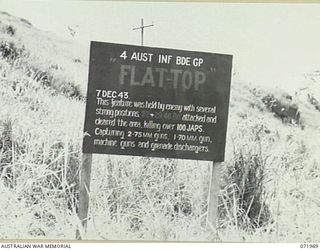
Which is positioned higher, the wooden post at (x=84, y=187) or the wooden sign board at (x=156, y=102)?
the wooden sign board at (x=156, y=102)

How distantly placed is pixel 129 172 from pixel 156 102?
16cm

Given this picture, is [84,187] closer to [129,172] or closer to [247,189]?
[129,172]

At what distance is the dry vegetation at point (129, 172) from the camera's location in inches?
46.6

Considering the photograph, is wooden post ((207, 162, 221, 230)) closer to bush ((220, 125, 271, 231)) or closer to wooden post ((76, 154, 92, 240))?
bush ((220, 125, 271, 231))

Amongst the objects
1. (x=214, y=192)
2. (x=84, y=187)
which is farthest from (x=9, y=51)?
(x=214, y=192)

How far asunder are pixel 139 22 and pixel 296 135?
43cm

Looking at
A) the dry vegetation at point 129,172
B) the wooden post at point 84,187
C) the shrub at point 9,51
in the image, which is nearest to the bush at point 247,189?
the dry vegetation at point 129,172

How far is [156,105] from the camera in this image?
1207mm

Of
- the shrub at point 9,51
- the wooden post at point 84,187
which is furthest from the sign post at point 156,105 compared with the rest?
the shrub at point 9,51

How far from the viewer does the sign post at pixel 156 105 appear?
120cm

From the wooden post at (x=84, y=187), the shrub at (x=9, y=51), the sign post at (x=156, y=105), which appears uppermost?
the shrub at (x=9, y=51)

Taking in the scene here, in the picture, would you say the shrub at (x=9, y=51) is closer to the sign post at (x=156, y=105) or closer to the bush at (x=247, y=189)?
the sign post at (x=156, y=105)

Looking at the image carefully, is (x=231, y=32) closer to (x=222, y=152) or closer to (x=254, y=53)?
(x=254, y=53)

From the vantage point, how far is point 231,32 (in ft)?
4.03
